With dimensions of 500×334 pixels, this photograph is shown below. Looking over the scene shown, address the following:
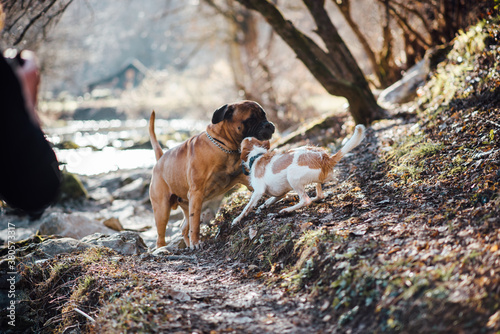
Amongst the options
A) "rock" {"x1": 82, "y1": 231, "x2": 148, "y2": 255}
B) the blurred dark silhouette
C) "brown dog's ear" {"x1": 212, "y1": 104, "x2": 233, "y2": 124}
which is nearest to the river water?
"rock" {"x1": 82, "y1": 231, "x2": 148, "y2": 255}

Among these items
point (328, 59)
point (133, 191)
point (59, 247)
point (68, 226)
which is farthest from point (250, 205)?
point (133, 191)

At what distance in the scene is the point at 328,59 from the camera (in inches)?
390

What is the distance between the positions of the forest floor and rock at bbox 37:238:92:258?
518 millimetres

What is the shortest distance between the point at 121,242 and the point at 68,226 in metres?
2.58

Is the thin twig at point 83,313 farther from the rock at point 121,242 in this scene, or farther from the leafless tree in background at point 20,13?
the leafless tree in background at point 20,13

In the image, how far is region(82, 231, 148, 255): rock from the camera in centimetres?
675

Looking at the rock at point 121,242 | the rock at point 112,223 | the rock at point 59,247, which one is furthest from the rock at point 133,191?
the rock at point 59,247

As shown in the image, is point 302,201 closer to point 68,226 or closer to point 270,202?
point 270,202

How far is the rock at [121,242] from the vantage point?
22.2 feet

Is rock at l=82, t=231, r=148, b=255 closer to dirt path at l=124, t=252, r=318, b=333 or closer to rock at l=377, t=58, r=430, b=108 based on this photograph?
dirt path at l=124, t=252, r=318, b=333

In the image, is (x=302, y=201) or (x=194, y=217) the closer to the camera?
(x=302, y=201)

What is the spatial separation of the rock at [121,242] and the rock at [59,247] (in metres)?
0.20

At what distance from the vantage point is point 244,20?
2277 cm


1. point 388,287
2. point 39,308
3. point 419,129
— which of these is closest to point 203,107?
point 419,129
